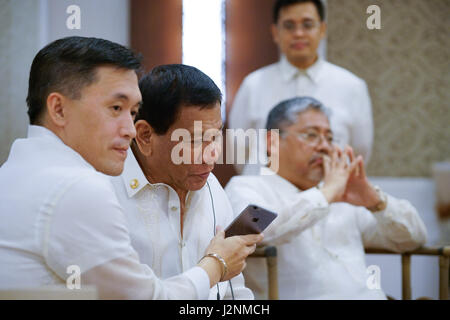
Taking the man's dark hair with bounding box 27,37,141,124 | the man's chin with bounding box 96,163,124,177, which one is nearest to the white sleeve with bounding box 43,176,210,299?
the man's chin with bounding box 96,163,124,177

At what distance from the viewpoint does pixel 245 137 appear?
2414 millimetres

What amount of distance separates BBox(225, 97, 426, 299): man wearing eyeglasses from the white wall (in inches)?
26.1

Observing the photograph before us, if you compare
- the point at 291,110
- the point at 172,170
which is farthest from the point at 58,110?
the point at 291,110

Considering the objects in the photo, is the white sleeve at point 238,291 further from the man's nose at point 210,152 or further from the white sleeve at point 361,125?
the white sleeve at point 361,125

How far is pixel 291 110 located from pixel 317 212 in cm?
40

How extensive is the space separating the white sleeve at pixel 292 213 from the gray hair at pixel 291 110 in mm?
299

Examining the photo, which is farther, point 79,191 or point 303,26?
point 303,26

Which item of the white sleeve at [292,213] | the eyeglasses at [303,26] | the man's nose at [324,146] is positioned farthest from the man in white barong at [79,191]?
the eyeglasses at [303,26]

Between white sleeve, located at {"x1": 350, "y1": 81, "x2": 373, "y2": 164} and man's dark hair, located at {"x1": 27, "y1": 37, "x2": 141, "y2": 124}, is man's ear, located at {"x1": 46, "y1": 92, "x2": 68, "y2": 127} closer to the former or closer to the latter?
man's dark hair, located at {"x1": 27, "y1": 37, "x2": 141, "y2": 124}

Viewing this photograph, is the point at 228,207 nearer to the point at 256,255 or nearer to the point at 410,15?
the point at 256,255

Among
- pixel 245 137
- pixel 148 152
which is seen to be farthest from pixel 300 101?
pixel 148 152

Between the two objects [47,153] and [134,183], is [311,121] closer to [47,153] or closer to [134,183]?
[134,183]

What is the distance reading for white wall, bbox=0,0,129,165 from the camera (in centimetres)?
141

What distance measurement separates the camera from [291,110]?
2.00 m
